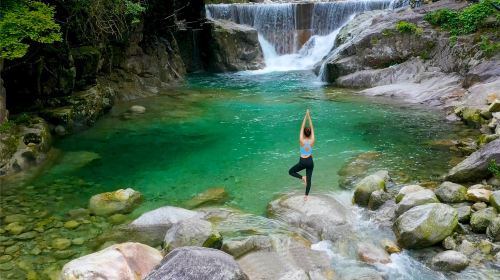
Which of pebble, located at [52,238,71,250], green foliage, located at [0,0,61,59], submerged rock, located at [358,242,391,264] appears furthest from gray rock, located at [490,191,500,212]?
green foliage, located at [0,0,61,59]

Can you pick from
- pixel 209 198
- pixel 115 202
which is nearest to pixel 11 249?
pixel 115 202

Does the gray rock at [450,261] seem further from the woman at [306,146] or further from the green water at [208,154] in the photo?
the green water at [208,154]

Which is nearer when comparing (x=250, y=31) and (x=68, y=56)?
(x=68, y=56)

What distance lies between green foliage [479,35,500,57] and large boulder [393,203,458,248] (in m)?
11.9

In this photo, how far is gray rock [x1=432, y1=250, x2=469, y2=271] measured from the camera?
20.1 ft

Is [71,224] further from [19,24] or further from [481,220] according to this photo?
[481,220]

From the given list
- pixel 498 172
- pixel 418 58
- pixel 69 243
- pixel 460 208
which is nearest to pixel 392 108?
pixel 418 58

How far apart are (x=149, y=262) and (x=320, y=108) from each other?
1177 centimetres

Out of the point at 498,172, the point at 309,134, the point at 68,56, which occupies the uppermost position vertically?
the point at 68,56

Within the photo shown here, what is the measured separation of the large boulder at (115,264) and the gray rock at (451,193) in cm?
508

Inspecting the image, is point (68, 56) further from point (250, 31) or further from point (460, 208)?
point (250, 31)

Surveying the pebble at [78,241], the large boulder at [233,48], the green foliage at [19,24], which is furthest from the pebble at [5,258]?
the large boulder at [233,48]

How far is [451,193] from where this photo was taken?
7.79 metres

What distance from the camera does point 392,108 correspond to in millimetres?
16016
